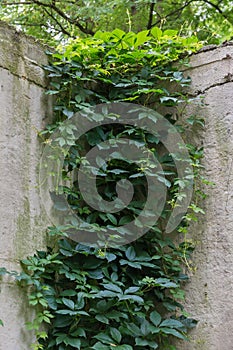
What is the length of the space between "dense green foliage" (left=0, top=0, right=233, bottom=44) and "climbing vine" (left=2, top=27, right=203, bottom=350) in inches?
65.6

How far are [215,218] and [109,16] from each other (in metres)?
2.56

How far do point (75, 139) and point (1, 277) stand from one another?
76 centimetres

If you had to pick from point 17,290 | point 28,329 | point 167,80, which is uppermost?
point 167,80

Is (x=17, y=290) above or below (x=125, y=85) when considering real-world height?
below

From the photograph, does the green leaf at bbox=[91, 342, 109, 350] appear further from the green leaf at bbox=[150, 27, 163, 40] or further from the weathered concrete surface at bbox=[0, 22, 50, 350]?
the green leaf at bbox=[150, 27, 163, 40]

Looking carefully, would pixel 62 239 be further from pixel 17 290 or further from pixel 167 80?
pixel 167 80

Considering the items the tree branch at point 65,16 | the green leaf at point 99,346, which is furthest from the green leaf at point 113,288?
the tree branch at point 65,16

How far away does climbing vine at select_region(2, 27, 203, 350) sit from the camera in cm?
200

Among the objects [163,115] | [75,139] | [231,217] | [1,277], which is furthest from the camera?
[163,115]

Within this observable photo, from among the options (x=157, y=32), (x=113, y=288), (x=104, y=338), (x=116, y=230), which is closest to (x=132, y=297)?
(x=113, y=288)

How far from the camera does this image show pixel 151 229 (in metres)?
2.27

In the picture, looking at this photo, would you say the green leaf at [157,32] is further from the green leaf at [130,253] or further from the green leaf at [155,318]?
the green leaf at [155,318]

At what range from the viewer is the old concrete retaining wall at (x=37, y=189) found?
1.99 m

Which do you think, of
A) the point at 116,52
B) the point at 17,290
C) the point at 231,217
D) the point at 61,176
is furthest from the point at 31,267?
the point at 116,52
